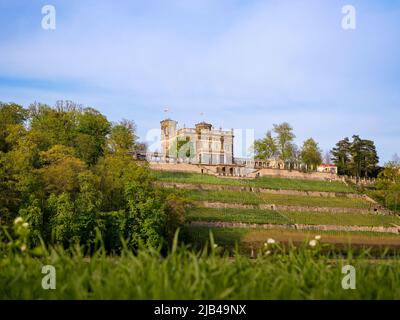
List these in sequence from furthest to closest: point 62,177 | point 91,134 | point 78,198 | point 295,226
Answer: point 91,134 < point 295,226 < point 62,177 < point 78,198

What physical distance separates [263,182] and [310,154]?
75.8ft

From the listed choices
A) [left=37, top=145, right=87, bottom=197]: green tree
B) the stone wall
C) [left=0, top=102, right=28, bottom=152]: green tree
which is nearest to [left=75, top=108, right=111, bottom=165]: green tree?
[left=0, top=102, right=28, bottom=152]: green tree

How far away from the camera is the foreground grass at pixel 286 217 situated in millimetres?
60125

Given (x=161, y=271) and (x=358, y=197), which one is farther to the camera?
(x=358, y=197)

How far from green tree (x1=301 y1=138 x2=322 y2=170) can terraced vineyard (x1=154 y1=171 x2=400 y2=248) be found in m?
15.8

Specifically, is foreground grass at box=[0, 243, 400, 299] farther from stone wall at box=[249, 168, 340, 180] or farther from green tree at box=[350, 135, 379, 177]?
green tree at box=[350, 135, 379, 177]

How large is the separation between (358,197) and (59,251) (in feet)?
251

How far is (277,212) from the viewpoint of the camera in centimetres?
6669

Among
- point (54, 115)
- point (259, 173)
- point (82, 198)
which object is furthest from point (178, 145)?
point (82, 198)

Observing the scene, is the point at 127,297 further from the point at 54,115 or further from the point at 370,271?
the point at 54,115

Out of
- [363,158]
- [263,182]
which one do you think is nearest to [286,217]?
[263,182]

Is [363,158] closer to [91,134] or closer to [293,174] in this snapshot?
[293,174]

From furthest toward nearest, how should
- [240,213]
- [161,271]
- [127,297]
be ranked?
1. [240,213]
2. [161,271]
3. [127,297]
